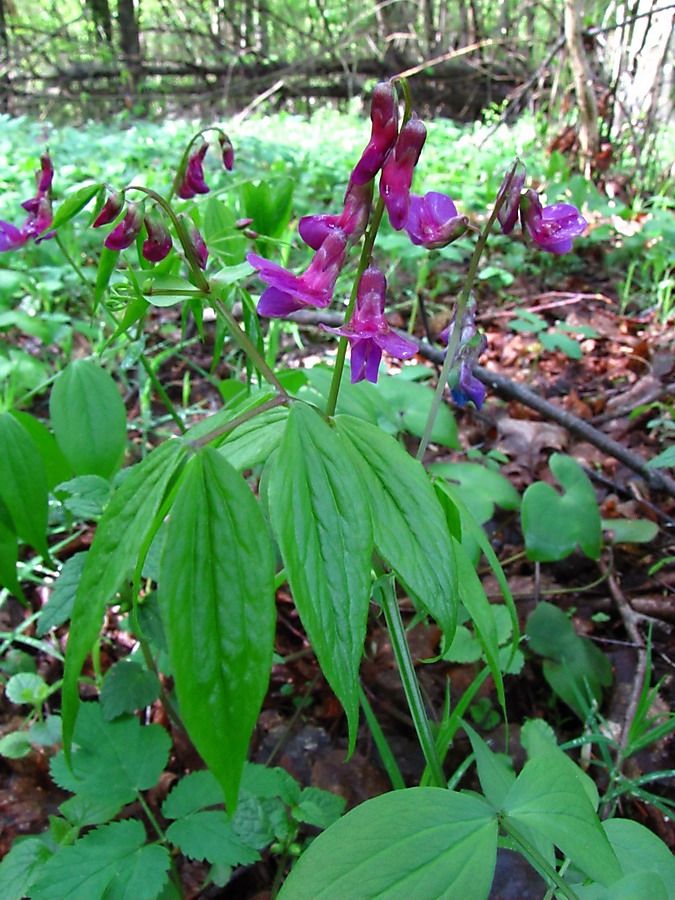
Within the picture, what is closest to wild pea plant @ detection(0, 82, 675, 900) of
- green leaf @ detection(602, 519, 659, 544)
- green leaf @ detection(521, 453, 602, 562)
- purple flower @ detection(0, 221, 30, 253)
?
purple flower @ detection(0, 221, 30, 253)

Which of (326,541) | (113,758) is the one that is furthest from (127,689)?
(326,541)

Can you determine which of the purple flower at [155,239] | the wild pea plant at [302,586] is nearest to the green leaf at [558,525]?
the wild pea plant at [302,586]

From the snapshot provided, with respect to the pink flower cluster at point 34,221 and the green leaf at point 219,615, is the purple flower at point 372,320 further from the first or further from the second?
the pink flower cluster at point 34,221

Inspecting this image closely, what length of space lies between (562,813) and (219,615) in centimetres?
54

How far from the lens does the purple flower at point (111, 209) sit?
99 centimetres

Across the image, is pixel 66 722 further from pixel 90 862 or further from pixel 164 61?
pixel 164 61

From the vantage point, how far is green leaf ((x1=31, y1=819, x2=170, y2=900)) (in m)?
1.01

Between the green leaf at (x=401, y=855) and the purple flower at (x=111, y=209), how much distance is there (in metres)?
0.91

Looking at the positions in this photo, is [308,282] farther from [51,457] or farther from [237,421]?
[51,457]

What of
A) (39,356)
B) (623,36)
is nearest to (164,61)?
(623,36)

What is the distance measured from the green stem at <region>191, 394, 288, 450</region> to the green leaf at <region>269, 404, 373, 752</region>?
8cm

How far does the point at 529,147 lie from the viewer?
18.5 feet

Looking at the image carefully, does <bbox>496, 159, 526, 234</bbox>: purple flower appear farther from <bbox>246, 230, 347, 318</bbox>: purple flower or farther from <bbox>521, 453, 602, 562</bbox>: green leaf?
<bbox>521, 453, 602, 562</bbox>: green leaf

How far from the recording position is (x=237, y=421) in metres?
0.80
